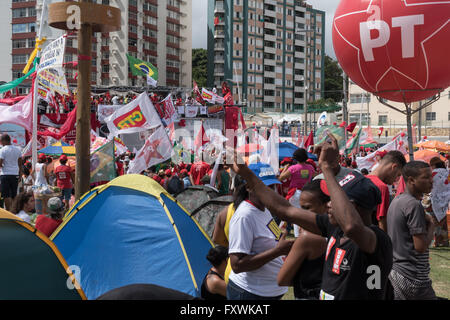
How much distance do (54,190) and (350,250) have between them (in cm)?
1040

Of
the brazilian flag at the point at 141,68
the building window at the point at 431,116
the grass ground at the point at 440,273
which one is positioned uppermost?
the brazilian flag at the point at 141,68

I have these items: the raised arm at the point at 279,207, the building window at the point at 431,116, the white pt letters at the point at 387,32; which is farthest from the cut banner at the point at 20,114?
the building window at the point at 431,116

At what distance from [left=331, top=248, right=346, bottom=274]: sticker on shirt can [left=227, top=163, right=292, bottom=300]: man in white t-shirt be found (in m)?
0.69

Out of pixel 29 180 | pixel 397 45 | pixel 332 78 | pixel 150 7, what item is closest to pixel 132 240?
pixel 397 45

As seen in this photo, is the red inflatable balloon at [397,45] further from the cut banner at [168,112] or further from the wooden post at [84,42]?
the cut banner at [168,112]

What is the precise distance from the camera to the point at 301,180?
908cm

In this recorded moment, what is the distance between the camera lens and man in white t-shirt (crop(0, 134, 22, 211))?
1077 cm

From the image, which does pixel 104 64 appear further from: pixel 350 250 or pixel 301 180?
pixel 350 250

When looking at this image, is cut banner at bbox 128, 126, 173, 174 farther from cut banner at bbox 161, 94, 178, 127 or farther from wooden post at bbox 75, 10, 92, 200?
cut banner at bbox 161, 94, 178, 127

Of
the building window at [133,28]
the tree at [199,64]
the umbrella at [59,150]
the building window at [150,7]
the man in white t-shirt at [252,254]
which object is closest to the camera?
the man in white t-shirt at [252,254]

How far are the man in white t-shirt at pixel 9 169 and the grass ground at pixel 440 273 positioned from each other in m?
7.03

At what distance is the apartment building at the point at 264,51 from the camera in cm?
8194

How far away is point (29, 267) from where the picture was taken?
3990 millimetres
